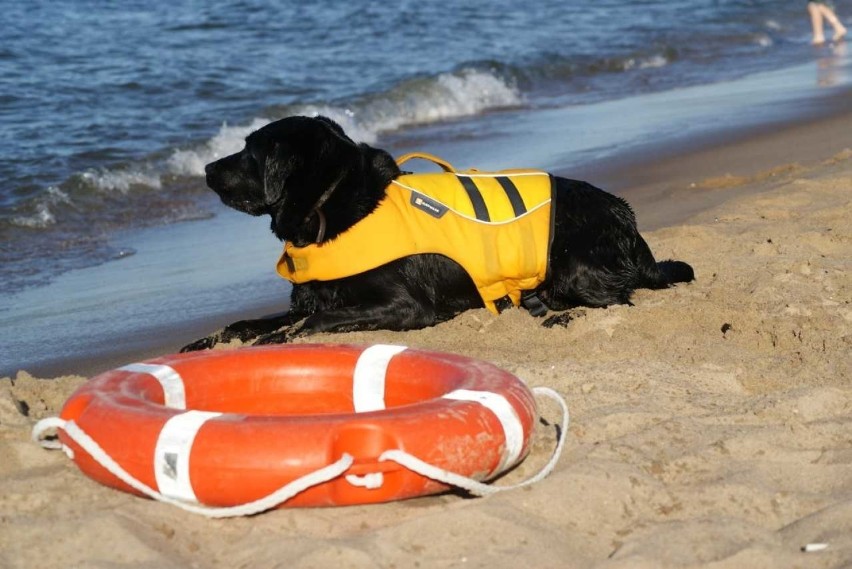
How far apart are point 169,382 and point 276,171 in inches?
71.5

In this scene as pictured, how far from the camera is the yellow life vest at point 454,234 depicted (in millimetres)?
5629

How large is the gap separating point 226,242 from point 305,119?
8.95 feet

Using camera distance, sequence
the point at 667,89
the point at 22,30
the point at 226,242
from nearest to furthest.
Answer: the point at 226,242, the point at 667,89, the point at 22,30

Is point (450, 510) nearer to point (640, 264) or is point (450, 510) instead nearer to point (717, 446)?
point (717, 446)

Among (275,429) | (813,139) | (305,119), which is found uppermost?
(305,119)

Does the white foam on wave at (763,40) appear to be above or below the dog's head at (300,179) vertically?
below

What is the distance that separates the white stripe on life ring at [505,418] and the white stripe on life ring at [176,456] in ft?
2.65

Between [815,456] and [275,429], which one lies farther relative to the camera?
[815,456]

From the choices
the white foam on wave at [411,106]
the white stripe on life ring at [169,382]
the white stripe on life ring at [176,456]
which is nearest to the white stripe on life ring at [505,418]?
the white stripe on life ring at [176,456]

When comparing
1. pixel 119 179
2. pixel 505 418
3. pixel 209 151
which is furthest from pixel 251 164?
pixel 209 151

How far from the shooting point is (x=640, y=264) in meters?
5.96

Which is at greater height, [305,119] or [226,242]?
[305,119]

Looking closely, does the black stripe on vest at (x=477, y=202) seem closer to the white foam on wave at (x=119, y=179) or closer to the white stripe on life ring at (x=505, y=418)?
the white stripe on life ring at (x=505, y=418)

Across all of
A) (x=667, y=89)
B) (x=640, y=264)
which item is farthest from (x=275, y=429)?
(x=667, y=89)
